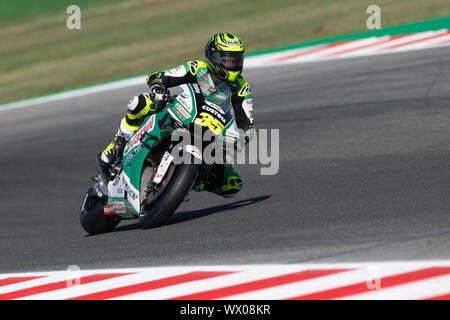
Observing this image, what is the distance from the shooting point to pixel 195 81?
784cm

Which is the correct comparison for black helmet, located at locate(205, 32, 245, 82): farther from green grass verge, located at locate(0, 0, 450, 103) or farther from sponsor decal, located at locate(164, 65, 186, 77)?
green grass verge, located at locate(0, 0, 450, 103)

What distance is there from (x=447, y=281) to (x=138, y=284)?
2242 mm

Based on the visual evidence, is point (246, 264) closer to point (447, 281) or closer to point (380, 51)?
point (447, 281)

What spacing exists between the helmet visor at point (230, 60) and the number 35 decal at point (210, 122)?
509 millimetres

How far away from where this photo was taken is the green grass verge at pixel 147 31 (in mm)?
18453

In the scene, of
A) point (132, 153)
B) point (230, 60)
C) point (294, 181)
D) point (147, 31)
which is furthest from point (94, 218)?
point (147, 31)

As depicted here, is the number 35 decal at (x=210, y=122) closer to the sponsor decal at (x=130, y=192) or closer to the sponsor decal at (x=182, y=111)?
the sponsor decal at (x=182, y=111)

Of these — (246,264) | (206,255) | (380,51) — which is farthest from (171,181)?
(380,51)

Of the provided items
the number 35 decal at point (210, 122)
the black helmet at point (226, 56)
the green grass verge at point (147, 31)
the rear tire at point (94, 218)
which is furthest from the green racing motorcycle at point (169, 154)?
the green grass verge at point (147, 31)

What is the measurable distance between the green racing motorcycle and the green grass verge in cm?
1033

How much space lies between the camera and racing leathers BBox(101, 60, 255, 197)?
7.80 metres

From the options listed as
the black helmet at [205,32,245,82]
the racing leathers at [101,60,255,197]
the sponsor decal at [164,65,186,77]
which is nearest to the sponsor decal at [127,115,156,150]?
the racing leathers at [101,60,255,197]

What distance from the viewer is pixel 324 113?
483 inches

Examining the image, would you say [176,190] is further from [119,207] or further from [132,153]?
[119,207]
